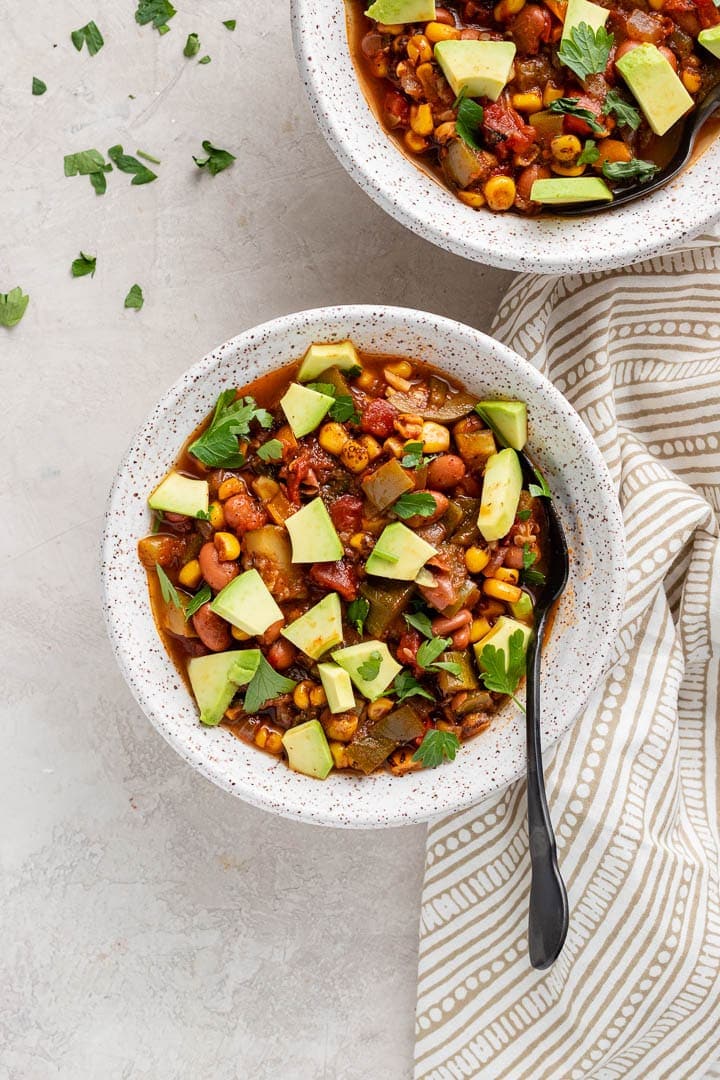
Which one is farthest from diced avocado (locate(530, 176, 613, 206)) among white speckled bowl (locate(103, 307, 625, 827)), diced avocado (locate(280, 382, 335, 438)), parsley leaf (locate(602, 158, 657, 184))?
diced avocado (locate(280, 382, 335, 438))

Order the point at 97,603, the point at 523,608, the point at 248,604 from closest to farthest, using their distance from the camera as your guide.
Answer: the point at 248,604, the point at 523,608, the point at 97,603

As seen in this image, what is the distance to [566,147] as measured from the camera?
2719mm

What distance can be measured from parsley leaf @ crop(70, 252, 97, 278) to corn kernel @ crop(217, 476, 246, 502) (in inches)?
40.5

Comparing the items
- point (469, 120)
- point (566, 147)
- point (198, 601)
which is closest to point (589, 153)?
point (566, 147)

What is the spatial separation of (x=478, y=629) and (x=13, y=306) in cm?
184

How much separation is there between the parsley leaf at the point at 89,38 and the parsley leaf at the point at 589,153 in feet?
5.32

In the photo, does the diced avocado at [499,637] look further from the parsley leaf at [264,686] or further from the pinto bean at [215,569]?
the pinto bean at [215,569]

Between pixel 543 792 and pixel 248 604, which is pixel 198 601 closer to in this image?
pixel 248 604

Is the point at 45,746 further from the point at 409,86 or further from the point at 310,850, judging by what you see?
the point at 409,86

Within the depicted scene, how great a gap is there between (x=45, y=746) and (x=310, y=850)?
98 centimetres

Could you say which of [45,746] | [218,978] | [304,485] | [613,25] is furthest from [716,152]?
[218,978]

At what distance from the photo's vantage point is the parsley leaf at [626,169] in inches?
109

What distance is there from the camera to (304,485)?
2590mm

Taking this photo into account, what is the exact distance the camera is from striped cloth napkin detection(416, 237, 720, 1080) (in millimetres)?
3043
